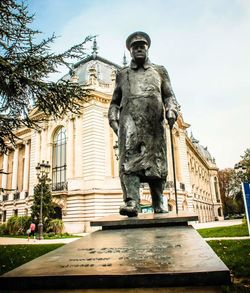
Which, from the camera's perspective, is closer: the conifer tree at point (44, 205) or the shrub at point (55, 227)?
the shrub at point (55, 227)

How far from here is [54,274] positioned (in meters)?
1.81

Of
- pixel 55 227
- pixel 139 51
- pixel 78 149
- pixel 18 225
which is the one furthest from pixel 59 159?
pixel 139 51

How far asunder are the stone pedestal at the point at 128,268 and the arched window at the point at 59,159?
27.2 metres

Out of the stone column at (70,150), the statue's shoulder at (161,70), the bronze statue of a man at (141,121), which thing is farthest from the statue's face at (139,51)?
the stone column at (70,150)

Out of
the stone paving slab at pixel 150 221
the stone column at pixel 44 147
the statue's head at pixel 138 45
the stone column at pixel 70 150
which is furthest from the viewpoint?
the stone column at pixel 44 147

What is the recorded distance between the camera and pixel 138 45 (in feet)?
15.0

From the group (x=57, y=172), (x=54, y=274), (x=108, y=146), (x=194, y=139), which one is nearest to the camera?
(x=54, y=274)

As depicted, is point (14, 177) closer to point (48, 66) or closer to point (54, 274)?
point (48, 66)

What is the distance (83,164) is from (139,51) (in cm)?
2320

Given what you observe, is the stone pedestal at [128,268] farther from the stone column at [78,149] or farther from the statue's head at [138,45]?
the stone column at [78,149]

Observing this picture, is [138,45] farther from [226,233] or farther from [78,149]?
[78,149]

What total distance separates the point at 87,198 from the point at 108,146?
218 inches

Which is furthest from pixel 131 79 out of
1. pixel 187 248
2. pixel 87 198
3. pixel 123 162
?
pixel 87 198

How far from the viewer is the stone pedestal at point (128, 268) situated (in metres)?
1.67
